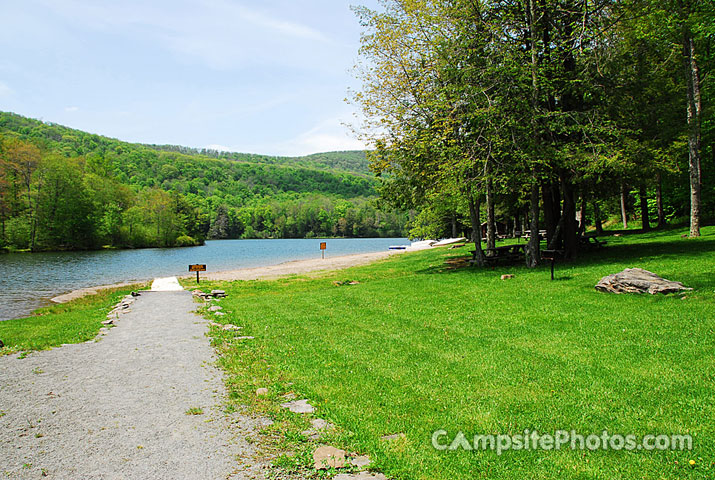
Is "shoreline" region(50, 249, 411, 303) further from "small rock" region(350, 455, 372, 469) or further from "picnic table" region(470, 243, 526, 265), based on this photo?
"small rock" region(350, 455, 372, 469)

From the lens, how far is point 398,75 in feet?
57.6

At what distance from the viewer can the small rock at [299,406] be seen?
4.95 m

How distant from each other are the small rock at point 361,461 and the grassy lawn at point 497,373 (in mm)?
68

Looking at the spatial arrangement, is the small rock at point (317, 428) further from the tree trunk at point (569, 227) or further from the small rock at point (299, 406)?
the tree trunk at point (569, 227)

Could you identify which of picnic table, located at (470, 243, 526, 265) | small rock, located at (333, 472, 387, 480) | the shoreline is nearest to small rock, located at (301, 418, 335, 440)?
small rock, located at (333, 472, 387, 480)

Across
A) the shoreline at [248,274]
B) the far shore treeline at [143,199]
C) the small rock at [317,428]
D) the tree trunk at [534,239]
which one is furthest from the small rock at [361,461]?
the shoreline at [248,274]

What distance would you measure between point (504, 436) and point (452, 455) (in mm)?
626

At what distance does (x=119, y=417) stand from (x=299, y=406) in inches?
83.2

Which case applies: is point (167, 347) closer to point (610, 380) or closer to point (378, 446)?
point (378, 446)

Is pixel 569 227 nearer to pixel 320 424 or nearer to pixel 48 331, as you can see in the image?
pixel 320 424

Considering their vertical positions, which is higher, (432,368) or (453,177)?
(453,177)

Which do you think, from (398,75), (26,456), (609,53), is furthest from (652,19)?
(26,456)

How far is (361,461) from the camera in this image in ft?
12.5

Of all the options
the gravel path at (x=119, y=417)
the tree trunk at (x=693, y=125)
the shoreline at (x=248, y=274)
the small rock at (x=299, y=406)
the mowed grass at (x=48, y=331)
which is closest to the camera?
the gravel path at (x=119, y=417)
